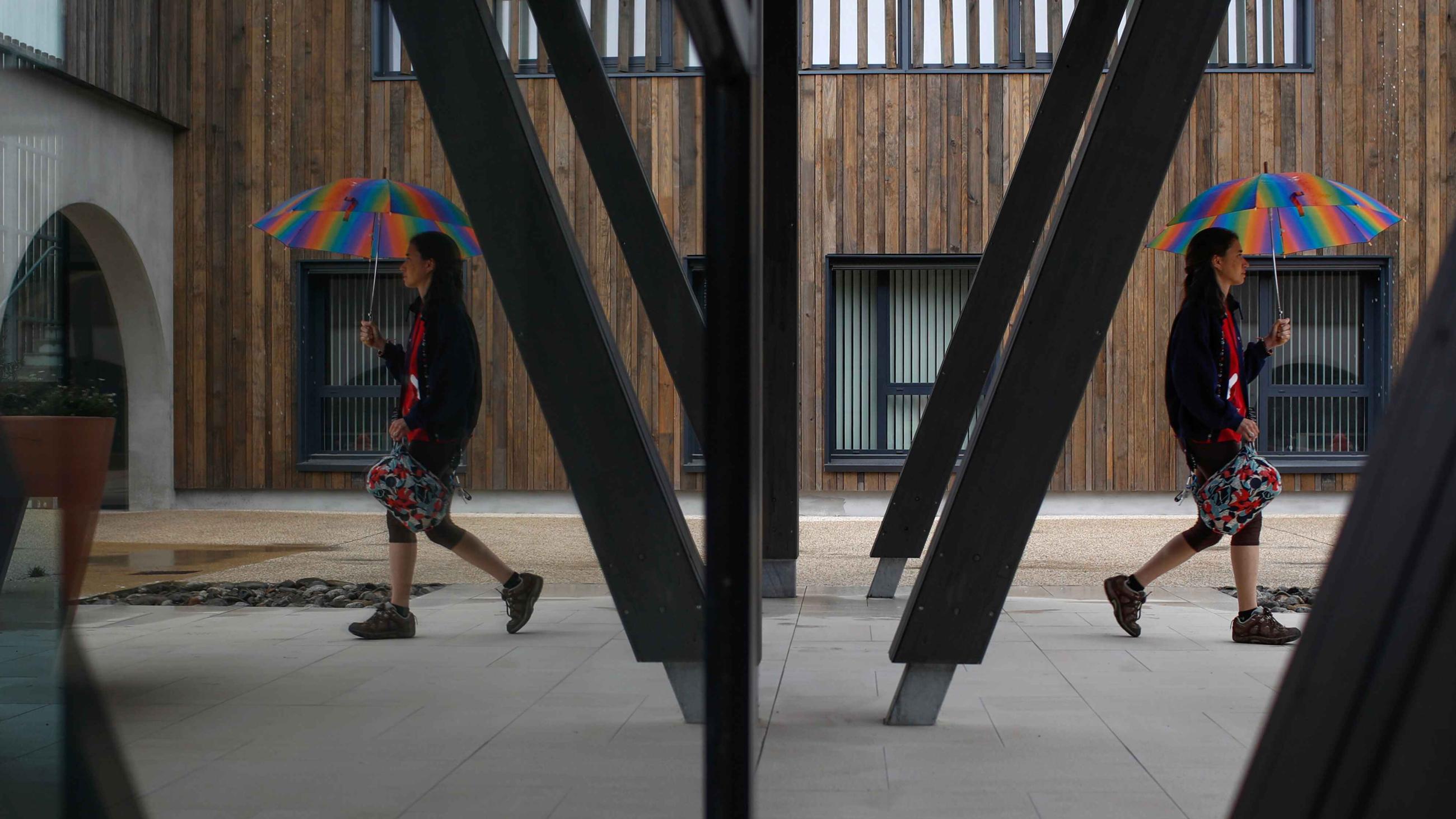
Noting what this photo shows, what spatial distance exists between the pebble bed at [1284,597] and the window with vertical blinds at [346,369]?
436cm

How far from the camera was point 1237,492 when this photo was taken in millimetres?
4480

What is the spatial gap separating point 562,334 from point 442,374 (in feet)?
2.18

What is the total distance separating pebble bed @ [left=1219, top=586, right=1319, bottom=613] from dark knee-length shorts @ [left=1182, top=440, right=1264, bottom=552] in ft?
2.57

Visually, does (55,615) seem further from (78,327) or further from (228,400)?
(228,400)

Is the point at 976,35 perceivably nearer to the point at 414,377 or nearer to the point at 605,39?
the point at 605,39

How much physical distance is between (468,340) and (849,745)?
1.46 meters

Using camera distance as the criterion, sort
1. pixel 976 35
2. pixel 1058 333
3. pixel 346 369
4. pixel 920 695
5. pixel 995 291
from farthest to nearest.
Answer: pixel 976 35 < pixel 995 291 < pixel 920 695 < pixel 1058 333 < pixel 346 369

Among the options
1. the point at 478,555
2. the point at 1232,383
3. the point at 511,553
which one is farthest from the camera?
the point at 1232,383

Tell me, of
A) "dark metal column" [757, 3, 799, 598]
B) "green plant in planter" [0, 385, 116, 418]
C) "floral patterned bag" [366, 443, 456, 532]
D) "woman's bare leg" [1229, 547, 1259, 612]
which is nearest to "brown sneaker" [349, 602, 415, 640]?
"floral patterned bag" [366, 443, 456, 532]

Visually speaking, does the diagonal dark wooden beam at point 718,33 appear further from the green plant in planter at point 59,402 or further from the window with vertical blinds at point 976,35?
the window with vertical blinds at point 976,35

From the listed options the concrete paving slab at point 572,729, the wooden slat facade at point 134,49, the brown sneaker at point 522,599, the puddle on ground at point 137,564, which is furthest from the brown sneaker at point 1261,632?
the wooden slat facade at point 134,49

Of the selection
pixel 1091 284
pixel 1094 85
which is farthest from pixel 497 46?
pixel 1094 85

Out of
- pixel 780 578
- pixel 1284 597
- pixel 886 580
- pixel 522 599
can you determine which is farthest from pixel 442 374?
pixel 1284 597

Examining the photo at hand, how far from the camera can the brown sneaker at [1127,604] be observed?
4.67 meters
